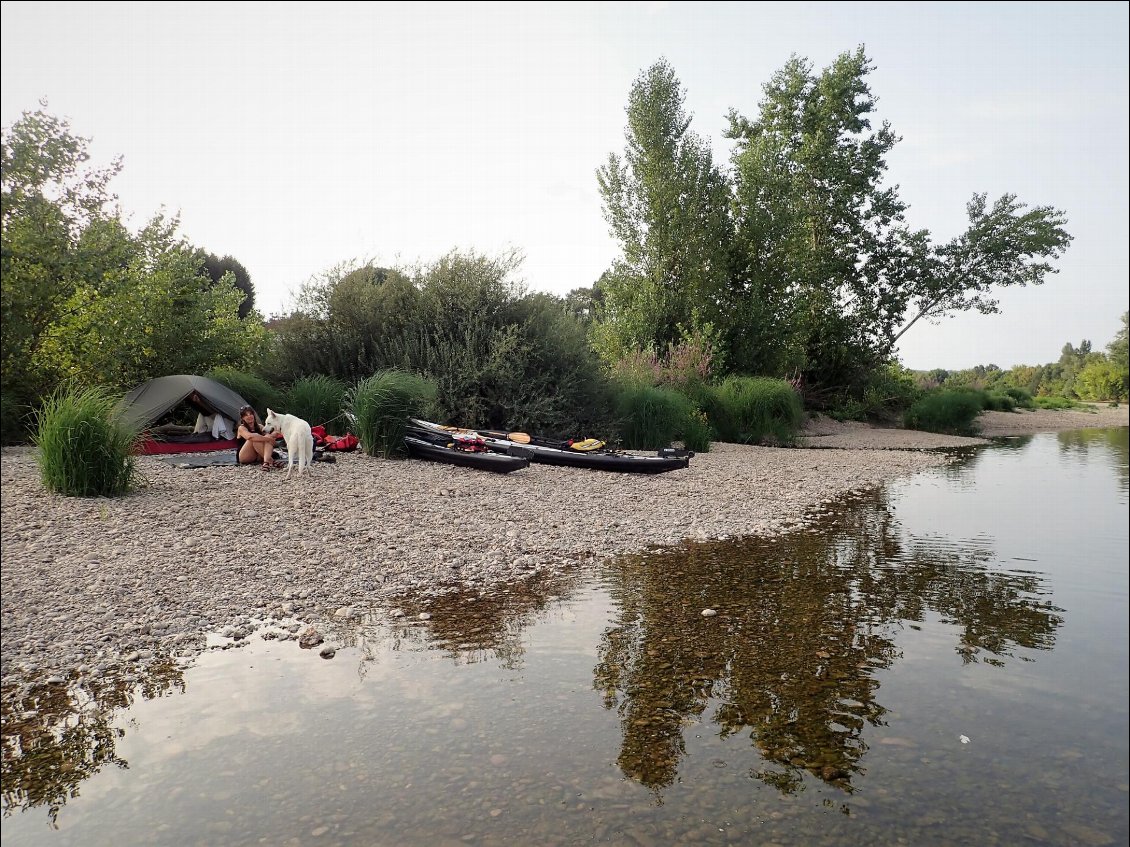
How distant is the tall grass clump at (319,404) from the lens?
13422 mm

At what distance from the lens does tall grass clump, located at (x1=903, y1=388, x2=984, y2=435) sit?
25.2 meters

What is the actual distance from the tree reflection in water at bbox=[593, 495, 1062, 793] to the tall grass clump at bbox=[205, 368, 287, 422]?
8.64m

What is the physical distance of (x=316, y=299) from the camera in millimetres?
15227

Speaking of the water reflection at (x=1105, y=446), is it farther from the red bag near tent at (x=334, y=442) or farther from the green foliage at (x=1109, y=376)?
the red bag near tent at (x=334, y=442)

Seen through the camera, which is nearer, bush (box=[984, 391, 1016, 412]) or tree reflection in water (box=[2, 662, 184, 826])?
tree reflection in water (box=[2, 662, 184, 826])

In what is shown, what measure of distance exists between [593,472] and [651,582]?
5436 mm

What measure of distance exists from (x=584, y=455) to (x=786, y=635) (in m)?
6.83

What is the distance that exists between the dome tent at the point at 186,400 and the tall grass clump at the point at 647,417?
639cm

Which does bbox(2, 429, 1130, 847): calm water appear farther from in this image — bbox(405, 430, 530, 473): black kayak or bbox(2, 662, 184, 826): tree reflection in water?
bbox(405, 430, 530, 473): black kayak

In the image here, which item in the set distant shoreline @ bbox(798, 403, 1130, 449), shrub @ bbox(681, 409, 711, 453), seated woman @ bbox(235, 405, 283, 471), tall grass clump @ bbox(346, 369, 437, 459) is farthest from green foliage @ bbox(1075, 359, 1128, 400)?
distant shoreline @ bbox(798, 403, 1130, 449)

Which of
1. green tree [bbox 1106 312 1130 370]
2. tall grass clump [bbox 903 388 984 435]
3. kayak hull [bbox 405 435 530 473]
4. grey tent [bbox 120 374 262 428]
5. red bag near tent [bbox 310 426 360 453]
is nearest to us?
green tree [bbox 1106 312 1130 370]

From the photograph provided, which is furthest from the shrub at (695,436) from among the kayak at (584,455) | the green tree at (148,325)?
the green tree at (148,325)

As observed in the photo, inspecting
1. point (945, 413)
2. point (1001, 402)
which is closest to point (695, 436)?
point (945, 413)

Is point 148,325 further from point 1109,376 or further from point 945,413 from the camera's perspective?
point 945,413
